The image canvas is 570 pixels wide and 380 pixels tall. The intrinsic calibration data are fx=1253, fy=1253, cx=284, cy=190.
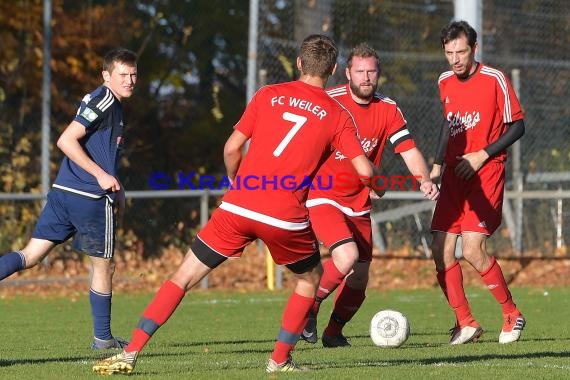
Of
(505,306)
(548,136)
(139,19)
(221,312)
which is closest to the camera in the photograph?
(505,306)

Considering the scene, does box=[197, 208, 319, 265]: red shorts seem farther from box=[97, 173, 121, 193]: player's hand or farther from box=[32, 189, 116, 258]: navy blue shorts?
box=[32, 189, 116, 258]: navy blue shorts

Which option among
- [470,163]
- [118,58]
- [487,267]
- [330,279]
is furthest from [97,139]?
[487,267]

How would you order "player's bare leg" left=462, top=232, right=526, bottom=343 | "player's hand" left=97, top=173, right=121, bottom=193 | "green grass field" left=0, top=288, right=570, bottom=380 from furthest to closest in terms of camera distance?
1. "player's bare leg" left=462, top=232, right=526, bottom=343
2. "player's hand" left=97, top=173, right=121, bottom=193
3. "green grass field" left=0, top=288, right=570, bottom=380

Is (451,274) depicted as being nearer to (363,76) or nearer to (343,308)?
(343,308)

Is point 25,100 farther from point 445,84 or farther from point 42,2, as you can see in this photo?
point 445,84

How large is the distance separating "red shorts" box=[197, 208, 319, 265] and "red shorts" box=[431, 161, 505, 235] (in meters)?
2.76

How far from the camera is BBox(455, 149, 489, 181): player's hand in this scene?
895 cm

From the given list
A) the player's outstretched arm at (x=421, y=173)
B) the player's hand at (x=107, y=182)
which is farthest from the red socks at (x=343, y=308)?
the player's hand at (x=107, y=182)

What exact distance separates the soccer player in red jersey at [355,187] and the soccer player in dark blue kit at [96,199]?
143 cm

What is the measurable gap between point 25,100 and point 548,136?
7204 mm

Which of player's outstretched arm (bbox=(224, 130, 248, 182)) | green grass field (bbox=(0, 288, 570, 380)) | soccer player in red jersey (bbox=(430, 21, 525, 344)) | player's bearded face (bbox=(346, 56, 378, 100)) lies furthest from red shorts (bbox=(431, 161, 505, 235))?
player's outstretched arm (bbox=(224, 130, 248, 182))

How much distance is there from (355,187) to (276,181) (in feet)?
7.02

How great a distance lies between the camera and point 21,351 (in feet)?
27.8

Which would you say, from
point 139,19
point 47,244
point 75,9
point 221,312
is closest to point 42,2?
point 75,9
